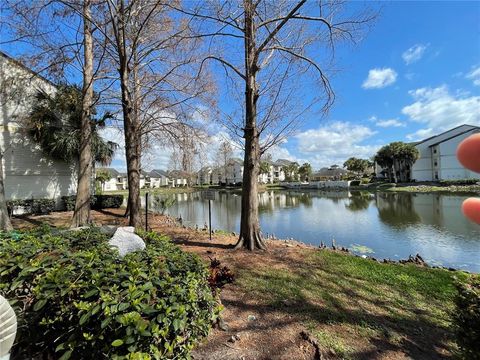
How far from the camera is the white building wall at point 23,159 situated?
1219cm

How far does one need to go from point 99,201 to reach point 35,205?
3077mm

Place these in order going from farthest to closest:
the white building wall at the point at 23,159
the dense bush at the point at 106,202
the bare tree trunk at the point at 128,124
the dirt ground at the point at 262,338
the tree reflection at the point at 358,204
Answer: the tree reflection at the point at 358,204 < the dense bush at the point at 106,202 < the white building wall at the point at 23,159 < the bare tree trunk at the point at 128,124 < the dirt ground at the point at 262,338

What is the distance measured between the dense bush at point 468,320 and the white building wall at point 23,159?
14.9 metres

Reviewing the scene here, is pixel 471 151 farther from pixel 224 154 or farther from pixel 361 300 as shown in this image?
pixel 224 154

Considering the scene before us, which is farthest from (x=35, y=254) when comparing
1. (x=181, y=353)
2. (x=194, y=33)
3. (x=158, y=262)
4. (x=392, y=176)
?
(x=392, y=176)

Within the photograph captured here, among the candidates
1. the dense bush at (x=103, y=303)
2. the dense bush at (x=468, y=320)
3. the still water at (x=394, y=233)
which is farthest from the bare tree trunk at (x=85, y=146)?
the dense bush at (x=468, y=320)

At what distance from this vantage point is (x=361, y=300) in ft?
12.9

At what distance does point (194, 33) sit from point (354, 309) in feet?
22.1

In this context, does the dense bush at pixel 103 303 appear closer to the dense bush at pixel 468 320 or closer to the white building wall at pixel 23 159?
the dense bush at pixel 468 320

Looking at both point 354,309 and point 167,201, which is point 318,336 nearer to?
point 354,309

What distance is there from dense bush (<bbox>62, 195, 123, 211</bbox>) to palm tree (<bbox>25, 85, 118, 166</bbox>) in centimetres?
223

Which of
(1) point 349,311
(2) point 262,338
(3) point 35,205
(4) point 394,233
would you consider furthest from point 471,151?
(3) point 35,205

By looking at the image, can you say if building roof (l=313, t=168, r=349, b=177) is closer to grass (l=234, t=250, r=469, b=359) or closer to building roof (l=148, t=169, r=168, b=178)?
building roof (l=148, t=169, r=168, b=178)

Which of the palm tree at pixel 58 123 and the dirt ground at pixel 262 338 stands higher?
the palm tree at pixel 58 123
